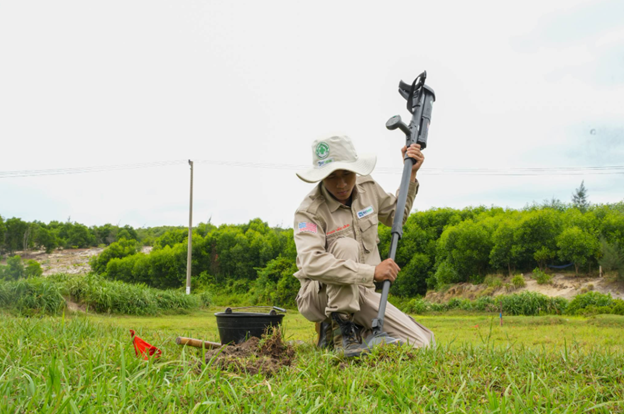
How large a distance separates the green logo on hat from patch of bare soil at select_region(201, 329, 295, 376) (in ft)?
3.98

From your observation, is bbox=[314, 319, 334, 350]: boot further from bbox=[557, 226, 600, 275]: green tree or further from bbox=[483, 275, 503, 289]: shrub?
bbox=[483, 275, 503, 289]: shrub

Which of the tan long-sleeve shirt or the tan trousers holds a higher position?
the tan long-sleeve shirt

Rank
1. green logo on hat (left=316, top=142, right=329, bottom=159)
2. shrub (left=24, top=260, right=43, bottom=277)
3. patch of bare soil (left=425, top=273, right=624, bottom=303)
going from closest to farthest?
green logo on hat (left=316, top=142, right=329, bottom=159), shrub (left=24, top=260, right=43, bottom=277), patch of bare soil (left=425, top=273, right=624, bottom=303)

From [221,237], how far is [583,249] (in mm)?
15805

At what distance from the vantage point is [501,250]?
16.6m

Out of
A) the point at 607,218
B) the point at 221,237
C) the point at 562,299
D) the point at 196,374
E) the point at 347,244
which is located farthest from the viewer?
the point at 221,237

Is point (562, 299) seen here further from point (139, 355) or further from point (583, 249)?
point (139, 355)

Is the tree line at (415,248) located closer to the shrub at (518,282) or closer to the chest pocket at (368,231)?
the shrub at (518,282)

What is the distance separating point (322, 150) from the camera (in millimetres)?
3242

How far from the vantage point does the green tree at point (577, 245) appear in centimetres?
1533

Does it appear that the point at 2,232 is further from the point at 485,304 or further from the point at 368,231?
the point at 368,231

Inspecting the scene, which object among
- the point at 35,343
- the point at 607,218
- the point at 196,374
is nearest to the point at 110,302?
the point at 35,343

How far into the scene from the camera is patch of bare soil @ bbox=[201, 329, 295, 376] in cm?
240

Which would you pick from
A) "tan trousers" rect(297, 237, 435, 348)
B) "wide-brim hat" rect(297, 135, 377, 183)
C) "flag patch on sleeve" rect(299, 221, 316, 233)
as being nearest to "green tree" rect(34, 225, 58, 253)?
"tan trousers" rect(297, 237, 435, 348)
